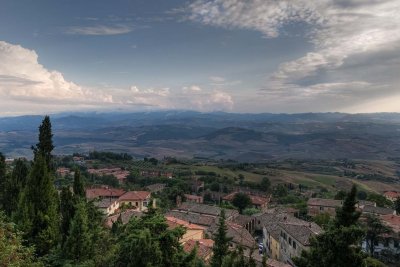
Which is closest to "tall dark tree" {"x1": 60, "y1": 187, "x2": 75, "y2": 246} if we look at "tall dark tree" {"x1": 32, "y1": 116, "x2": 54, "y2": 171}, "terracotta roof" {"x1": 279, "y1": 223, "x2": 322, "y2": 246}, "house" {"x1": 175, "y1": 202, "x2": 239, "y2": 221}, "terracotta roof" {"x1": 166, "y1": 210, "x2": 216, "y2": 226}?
"tall dark tree" {"x1": 32, "y1": 116, "x2": 54, "y2": 171}

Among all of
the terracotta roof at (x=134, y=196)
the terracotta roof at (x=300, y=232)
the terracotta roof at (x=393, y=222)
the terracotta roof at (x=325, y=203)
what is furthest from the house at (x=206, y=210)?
the terracotta roof at (x=393, y=222)

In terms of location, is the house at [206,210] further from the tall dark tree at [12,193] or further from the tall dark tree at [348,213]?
the tall dark tree at [348,213]

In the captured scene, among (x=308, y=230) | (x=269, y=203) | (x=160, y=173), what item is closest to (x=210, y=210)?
(x=308, y=230)

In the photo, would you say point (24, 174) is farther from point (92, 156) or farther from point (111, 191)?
point (92, 156)

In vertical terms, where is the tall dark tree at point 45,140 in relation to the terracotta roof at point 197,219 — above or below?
above

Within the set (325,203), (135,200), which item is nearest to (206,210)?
(135,200)

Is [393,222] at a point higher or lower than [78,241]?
lower

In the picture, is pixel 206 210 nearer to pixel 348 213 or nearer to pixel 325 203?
pixel 325 203
